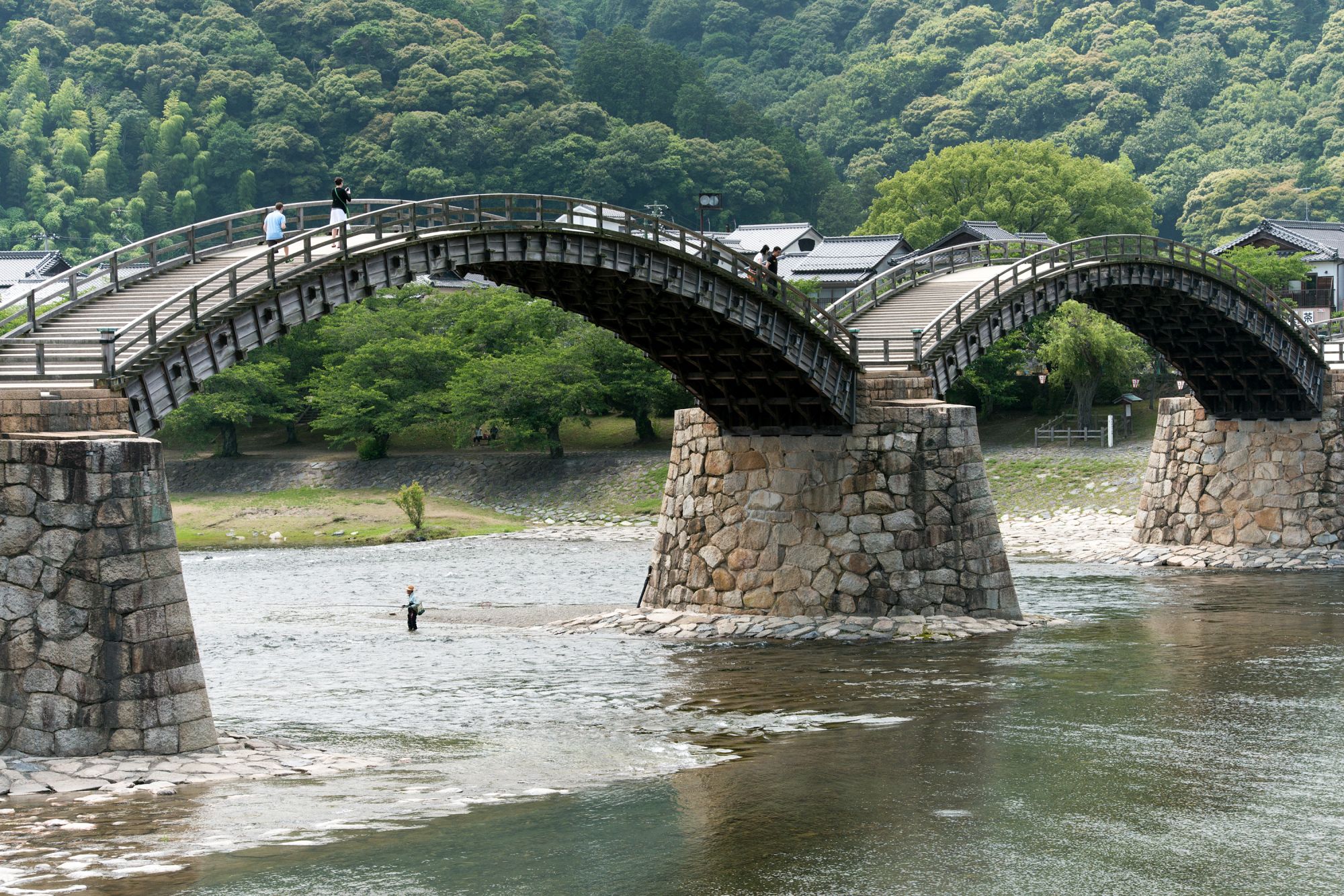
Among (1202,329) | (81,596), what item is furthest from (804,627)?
(1202,329)

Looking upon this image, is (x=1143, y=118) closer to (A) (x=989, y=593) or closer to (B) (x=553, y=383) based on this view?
(B) (x=553, y=383)

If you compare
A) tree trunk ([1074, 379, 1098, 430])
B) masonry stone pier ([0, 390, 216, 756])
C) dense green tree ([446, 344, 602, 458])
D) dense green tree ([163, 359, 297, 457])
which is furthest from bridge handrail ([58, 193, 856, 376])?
dense green tree ([163, 359, 297, 457])

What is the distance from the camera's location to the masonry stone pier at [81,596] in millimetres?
18453

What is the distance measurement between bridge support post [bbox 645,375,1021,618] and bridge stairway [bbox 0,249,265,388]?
11770 mm

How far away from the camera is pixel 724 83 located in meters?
133

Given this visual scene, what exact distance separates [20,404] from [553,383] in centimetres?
4422

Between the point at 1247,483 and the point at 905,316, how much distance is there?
15.5 metres

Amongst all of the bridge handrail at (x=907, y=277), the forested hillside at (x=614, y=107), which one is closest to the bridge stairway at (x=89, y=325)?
the bridge handrail at (x=907, y=277)

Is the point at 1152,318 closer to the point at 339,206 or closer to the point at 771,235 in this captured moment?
the point at 339,206

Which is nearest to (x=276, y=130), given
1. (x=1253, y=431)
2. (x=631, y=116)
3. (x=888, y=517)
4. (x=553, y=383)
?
(x=631, y=116)

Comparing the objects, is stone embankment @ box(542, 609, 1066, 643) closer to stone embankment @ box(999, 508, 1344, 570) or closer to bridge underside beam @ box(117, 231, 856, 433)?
bridge underside beam @ box(117, 231, 856, 433)

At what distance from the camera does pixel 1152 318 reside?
4434 cm

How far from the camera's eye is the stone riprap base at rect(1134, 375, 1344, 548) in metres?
45.2

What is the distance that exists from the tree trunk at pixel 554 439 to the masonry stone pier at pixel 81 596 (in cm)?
4530
